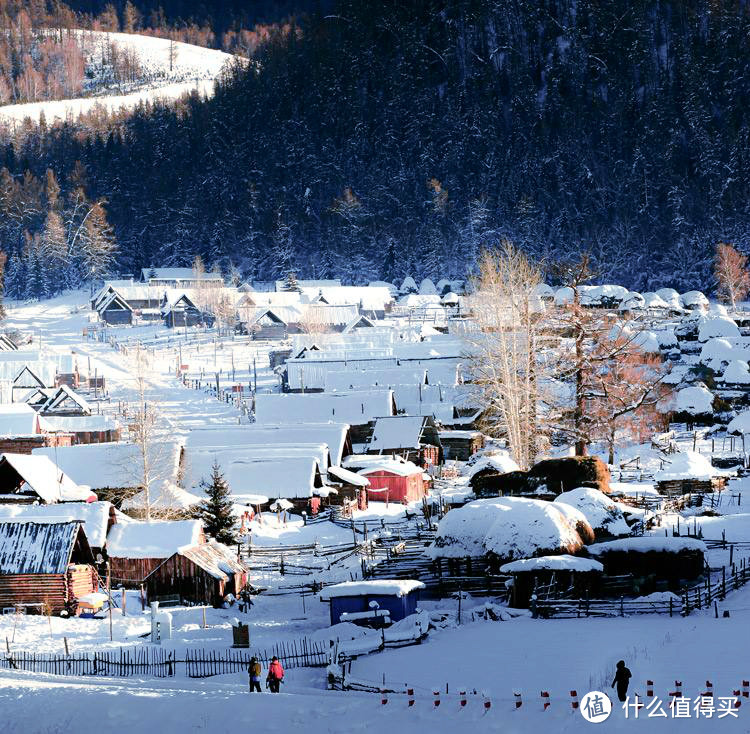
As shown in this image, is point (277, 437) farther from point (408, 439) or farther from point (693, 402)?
point (693, 402)

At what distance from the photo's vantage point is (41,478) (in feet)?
110

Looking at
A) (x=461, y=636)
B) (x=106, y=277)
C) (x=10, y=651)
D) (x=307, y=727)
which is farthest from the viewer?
(x=106, y=277)

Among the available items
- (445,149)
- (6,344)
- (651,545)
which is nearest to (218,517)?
(651,545)

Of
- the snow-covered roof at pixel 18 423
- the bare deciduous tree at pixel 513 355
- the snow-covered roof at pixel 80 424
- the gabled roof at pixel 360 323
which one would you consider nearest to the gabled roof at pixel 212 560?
the bare deciduous tree at pixel 513 355

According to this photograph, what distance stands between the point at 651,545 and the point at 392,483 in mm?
17289

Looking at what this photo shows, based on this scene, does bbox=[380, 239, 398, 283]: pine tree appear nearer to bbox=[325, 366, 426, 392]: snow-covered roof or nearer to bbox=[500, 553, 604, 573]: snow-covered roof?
bbox=[325, 366, 426, 392]: snow-covered roof

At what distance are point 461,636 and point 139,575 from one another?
409 inches

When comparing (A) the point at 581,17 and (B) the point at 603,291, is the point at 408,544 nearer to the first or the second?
(B) the point at 603,291

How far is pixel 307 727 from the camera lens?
13.6m

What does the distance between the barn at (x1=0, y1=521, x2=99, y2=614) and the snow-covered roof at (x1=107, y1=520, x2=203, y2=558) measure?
1276 mm

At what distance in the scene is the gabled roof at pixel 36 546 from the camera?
25.1 metres

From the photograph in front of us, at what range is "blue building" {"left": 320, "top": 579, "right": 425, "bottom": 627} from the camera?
Result: 68.0ft

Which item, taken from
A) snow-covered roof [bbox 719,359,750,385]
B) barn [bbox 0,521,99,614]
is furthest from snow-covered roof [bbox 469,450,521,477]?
snow-covered roof [bbox 719,359,750,385]

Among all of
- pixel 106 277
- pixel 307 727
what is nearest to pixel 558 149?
pixel 106 277
